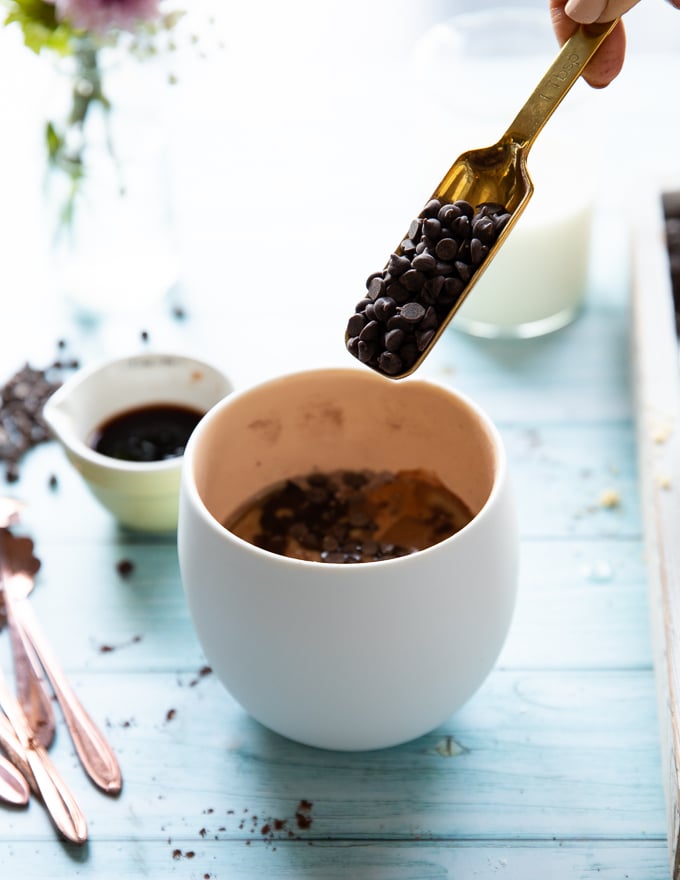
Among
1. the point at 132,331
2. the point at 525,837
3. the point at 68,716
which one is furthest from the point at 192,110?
the point at 525,837

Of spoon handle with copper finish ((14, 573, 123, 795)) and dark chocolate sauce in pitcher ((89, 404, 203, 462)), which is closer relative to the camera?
spoon handle with copper finish ((14, 573, 123, 795))

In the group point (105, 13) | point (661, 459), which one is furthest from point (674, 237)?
point (105, 13)

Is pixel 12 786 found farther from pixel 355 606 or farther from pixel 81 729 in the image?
pixel 355 606

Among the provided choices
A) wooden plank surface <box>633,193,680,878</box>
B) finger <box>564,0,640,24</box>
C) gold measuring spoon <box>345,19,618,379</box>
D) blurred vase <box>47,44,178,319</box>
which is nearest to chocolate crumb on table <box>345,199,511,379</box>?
gold measuring spoon <box>345,19,618,379</box>

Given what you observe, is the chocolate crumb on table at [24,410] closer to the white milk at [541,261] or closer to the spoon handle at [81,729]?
the spoon handle at [81,729]

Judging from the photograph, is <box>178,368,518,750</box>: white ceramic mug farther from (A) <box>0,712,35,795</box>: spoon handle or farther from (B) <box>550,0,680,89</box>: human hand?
(B) <box>550,0,680,89</box>: human hand

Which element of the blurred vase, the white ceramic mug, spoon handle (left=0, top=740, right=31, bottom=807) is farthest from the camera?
the blurred vase
